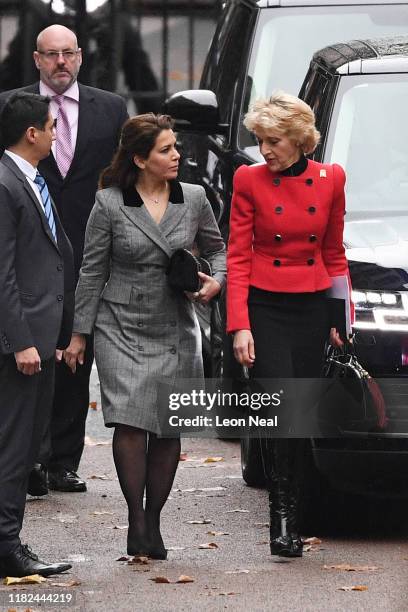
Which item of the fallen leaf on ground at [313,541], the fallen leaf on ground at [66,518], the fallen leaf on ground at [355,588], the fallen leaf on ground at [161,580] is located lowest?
the fallen leaf on ground at [66,518]

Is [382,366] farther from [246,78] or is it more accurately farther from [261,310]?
[246,78]

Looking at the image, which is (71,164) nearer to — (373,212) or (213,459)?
(373,212)

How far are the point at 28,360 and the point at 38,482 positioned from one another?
2.20 meters

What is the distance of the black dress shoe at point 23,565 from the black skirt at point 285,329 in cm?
111

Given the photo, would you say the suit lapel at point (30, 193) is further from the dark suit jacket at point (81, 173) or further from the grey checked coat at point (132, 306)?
the dark suit jacket at point (81, 173)

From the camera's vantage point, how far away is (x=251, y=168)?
25.8ft

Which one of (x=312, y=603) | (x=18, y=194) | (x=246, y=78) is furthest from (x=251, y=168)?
(x=246, y=78)

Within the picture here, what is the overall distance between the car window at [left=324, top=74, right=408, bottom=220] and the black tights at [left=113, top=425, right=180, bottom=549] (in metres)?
1.28

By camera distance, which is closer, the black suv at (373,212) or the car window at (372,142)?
the black suv at (373,212)

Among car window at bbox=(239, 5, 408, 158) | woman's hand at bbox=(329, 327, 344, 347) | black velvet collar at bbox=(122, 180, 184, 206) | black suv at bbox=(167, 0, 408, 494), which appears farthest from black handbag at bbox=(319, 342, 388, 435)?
car window at bbox=(239, 5, 408, 158)

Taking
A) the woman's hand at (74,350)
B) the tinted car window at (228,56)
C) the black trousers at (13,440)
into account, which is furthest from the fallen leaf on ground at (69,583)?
the tinted car window at (228,56)

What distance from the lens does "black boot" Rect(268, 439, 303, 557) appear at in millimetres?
7820

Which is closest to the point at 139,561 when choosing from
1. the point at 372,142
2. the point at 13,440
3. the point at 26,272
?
the point at 13,440

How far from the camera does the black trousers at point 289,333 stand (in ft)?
25.6
